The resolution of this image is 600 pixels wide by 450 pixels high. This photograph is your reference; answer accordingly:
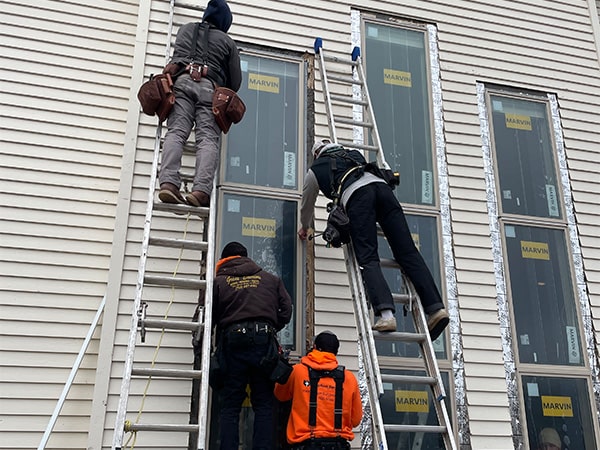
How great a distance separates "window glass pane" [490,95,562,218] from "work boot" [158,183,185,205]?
3310 millimetres

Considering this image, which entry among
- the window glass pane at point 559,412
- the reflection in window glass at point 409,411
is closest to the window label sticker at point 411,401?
the reflection in window glass at point 409,411

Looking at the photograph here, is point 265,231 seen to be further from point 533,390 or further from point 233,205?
point 533,390

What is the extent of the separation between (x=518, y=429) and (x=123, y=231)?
3617mm

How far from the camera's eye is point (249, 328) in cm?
413

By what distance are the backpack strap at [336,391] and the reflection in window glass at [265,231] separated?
1.00 metres

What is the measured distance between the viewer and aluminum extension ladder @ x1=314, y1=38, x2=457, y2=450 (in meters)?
3.99

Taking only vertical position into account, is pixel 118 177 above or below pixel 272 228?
above

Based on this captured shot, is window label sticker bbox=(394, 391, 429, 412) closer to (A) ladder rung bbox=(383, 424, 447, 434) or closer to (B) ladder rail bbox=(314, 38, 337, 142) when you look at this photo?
(A) ladder rung bbox=(383, 424, 447, 434)

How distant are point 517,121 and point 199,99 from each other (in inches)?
139

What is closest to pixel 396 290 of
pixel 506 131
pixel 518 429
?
pixel 518 429

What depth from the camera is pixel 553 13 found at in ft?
23.8

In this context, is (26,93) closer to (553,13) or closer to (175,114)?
(175,114)

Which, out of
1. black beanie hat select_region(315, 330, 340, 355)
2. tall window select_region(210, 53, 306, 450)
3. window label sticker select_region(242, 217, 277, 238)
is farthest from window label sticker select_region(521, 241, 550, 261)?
black beanie hat select_region(315, 330, 340, 355)

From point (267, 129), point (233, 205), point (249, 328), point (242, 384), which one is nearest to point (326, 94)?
point (267, 129)
